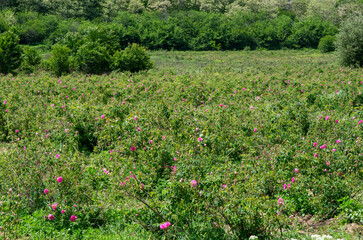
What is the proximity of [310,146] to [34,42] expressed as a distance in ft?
159

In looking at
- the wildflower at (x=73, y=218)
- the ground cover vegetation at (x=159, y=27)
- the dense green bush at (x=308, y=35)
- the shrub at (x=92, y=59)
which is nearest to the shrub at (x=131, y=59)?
the shrub at (x=92, y=59)

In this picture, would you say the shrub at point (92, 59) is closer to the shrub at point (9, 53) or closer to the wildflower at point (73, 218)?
the shrub at point (9, 53)

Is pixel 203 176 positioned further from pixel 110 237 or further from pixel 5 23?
pixel 5 23

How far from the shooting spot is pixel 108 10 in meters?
63.8

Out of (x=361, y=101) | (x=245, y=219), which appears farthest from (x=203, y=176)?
(x=361, y=101)

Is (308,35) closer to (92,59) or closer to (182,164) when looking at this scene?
(92,59)

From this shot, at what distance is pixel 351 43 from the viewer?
19156 mm

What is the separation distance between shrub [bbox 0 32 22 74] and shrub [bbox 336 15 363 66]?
69.9 ft

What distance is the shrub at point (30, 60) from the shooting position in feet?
73.0

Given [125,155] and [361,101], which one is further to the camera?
[361,101]

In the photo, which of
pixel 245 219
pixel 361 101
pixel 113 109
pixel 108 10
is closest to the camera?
pixel 245 219

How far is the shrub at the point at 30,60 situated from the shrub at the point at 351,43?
20482mm

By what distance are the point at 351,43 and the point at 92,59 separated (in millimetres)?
16331

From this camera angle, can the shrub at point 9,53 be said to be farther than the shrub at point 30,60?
No
